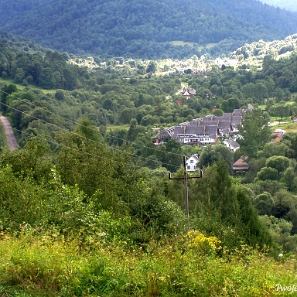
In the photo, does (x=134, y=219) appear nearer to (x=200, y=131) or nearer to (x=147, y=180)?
(x=147, y=180)

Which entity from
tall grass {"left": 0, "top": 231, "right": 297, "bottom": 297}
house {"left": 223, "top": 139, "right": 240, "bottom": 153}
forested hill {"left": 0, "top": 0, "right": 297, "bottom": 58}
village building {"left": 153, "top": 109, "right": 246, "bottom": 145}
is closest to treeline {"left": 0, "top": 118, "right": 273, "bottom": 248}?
tall grass {"left": 0, "top": 231, "right": 297, "bottom": 297}

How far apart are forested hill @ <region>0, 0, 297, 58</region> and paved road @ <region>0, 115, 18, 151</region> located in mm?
95162

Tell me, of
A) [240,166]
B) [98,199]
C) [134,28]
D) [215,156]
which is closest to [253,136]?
[240,166]

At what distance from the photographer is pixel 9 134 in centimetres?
3347

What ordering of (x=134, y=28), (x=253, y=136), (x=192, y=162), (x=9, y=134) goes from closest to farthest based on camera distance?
(x=192, y=162), (x=9, y=134), (x=253, y=136), (x=134, y=28)

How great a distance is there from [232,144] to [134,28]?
4424 inches

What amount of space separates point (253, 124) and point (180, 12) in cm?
12540

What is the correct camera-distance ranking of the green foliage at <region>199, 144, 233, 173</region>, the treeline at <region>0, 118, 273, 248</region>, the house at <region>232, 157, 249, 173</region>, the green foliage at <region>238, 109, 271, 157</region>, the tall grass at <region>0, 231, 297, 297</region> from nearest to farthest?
the tall grass at <region>0, 231, 297, 297</region>, the treeline at <region>0, 118, 273, 248</region>, the green foliage at <region>199, 144, 233, 173</region>, the house at <region>232, 157, 249, 173</region>, the green foliage at <region>238, 109, 271, 157</region>

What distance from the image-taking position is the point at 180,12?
514 ft

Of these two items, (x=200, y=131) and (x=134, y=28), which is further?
(x=134, y=28)

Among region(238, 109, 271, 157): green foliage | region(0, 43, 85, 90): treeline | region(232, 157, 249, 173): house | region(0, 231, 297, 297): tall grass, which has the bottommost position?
region(232, 157, 249, 173): house

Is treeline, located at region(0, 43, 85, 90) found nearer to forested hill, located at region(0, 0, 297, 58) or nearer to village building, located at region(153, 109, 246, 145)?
village building, located at region(153, 109, 246, 145)

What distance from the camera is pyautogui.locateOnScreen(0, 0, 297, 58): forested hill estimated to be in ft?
449

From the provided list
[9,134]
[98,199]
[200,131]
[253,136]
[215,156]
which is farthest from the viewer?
[200,131]
